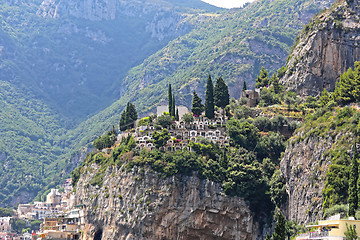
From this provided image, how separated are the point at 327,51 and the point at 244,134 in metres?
25.7

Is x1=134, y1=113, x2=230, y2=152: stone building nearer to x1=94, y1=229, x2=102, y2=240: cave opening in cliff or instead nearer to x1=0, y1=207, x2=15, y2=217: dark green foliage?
x1=94, y1=229, x2=102, y2=240: cave opening in cliff

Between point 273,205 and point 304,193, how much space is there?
10.4m

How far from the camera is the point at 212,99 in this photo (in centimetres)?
13425

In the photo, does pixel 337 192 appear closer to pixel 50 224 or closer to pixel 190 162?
pixel 190 162

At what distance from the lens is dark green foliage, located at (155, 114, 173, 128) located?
130750mm

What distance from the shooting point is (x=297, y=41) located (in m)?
151

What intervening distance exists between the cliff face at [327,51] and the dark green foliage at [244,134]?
62.0 feet

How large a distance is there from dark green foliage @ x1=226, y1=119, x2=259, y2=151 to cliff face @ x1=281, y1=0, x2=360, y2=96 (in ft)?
62.0

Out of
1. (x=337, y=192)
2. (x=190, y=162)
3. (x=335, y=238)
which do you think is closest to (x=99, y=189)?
(x=190, y=162)

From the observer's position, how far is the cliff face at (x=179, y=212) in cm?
11388

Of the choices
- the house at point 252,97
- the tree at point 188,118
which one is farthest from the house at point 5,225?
the house at point 252,97

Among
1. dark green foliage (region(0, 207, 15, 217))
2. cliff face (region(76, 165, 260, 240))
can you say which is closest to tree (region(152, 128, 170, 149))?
cliff face (region(76, 165, 260, 240))

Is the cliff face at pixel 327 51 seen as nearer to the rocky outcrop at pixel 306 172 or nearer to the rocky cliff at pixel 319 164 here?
the rocky cliff at pixel 319 164

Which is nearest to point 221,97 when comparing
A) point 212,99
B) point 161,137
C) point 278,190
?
point 212,99
